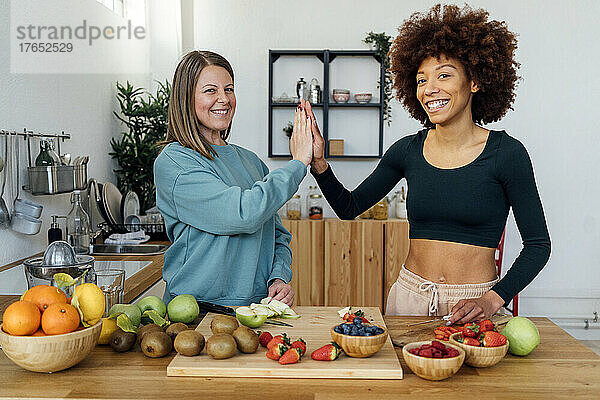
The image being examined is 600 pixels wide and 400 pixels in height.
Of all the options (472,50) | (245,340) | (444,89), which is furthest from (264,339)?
(472,50)

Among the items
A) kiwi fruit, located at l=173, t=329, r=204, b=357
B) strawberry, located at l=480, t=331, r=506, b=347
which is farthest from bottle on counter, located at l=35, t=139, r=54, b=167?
strawberry, located at l=480, t=331, r=506, b=347

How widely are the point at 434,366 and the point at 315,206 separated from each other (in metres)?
3.34

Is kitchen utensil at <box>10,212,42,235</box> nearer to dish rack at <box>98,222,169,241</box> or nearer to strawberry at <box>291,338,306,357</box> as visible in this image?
dish rack at <box>98,222,169,241</box>

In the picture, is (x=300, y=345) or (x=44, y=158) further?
(x=44, y=158)

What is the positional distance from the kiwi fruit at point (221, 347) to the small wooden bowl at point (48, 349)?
0.26 metres

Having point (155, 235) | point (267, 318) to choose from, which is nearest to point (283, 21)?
point (155, 235)

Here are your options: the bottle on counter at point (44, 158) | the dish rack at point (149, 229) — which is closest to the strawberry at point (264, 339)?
the bottle on counter at point (44, 158)

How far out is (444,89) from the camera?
77.0 inches

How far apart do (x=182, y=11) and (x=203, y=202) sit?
3.58 meters

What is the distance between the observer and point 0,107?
2.64m

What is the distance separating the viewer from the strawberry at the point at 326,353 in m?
1.39

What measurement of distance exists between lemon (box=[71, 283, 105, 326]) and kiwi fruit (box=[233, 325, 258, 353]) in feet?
1.03

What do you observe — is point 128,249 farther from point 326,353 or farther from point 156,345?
point 326,353

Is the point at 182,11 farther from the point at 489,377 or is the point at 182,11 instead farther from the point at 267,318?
the point at 489,377
